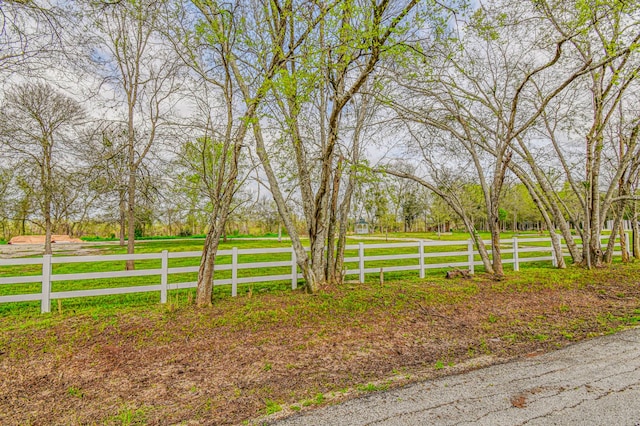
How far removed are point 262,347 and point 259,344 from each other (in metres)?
0.10

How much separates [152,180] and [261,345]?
18.1 feet

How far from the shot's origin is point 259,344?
12.8 ft

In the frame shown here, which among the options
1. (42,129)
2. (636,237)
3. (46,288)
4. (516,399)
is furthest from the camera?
(636,237)

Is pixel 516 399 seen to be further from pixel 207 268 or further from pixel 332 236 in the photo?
pixel 332 236

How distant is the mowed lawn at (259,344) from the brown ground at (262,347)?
2 cm

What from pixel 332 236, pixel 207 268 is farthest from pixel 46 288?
pixel 332 236

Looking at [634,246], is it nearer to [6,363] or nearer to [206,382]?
[206,382]

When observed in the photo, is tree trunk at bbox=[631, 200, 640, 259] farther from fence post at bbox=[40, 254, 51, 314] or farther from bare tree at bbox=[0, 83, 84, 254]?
bare tree at bbox=[0, 83, 84, 254]

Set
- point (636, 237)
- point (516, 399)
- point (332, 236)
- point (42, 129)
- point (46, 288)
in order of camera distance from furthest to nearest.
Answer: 1. point (636, 237)
2. point (42, 129)
3. point (332, 236)
4. point (46, 288)
5. point (516, 399)

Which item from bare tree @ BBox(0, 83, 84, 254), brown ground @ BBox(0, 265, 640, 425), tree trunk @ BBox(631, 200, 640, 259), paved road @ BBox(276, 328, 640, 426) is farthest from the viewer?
tree trunk @ BBox(631, 200, 640, 259)

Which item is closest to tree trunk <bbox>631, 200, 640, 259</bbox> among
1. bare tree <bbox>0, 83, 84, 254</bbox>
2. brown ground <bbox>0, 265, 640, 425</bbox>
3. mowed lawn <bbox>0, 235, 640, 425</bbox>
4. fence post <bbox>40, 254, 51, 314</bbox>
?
mowed lawn <bbox>0, 235, 640, 425</bbox>

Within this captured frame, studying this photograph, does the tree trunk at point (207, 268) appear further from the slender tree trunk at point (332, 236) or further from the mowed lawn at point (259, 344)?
the slender tree trunk at point (332, 236)

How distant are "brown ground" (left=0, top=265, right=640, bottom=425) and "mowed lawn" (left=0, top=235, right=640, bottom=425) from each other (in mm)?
17

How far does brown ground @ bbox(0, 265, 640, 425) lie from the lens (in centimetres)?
262
